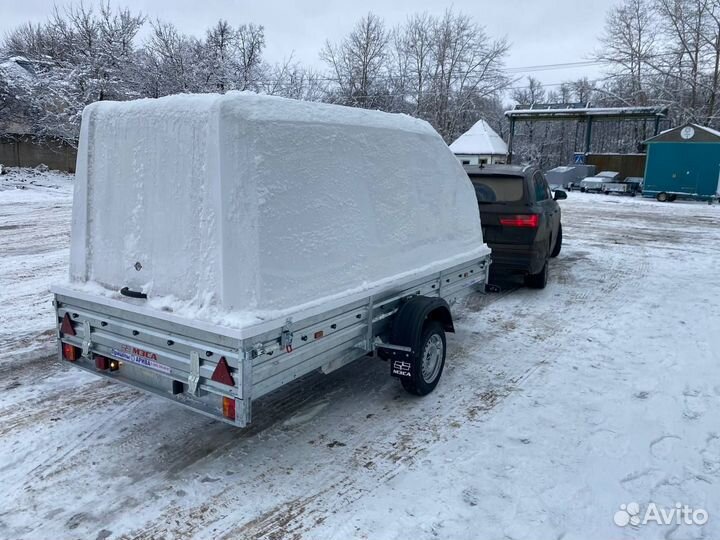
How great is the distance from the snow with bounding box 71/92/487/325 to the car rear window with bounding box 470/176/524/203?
151 inches

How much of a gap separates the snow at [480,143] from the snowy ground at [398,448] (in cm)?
3592

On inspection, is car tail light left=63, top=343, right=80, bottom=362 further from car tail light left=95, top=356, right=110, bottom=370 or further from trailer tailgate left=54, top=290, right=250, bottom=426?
car tail light left=95, top=356, right=110, bottom=370

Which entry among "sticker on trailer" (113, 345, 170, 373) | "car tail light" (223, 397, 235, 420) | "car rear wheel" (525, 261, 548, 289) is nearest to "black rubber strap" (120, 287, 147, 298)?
"sticker on trailer" (113, 345, 170, 373)

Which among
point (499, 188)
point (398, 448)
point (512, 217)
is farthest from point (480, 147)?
point (398, 448)

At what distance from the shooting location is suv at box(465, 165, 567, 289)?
7.87 meters

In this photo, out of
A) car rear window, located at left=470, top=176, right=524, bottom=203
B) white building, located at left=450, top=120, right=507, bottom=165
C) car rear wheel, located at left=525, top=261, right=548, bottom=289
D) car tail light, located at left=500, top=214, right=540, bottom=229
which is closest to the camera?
car tail light, located at left=500, top=214, right=540, bottom=229

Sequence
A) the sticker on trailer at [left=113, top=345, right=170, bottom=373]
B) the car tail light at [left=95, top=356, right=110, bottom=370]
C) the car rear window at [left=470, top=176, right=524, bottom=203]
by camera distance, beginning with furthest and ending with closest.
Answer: the car rear window at [left=470, top=176, right=524, bottom=203], the car tail light at [left=95, top=356, right=110, bottom=370], the sticker on trailer at [left=113, top=345, right=170, bottom=373]

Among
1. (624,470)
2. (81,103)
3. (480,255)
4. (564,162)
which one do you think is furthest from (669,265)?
(564,162)

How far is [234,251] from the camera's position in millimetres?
3176

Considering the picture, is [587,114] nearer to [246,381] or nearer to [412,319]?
[412,319]

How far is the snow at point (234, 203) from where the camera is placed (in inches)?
126

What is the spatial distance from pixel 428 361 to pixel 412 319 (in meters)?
0.61

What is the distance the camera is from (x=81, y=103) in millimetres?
30062

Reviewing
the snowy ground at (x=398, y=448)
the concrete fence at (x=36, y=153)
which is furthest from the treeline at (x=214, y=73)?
the snowy ground at (x=398, y=448)
